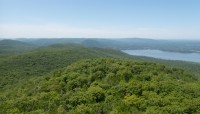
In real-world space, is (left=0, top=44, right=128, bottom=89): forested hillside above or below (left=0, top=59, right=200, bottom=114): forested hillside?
below

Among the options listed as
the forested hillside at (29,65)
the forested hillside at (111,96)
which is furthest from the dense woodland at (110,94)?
the forested hillside at (29,65)

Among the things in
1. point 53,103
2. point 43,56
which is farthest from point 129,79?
point 43,56

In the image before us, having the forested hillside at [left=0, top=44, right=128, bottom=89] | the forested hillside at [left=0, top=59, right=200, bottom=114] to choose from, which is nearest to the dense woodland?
the forested hillside at [left=0, top=59, right=200, bottom=114]

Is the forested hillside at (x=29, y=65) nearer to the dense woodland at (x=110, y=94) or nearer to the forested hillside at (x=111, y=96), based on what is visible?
the dense woodland at (x=110, y=94)

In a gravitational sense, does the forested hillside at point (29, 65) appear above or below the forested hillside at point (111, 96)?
below

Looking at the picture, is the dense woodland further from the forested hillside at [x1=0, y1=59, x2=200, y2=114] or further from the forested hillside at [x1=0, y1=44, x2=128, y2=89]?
the forested hillside at [x1=0, y1=44, x2=128, y2=89]

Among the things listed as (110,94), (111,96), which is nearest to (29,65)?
(110,94)

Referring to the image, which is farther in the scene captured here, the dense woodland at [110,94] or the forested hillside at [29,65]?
the forested hillside at [29,65]

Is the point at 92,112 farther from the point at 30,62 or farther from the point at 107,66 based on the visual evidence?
the point at 30,62

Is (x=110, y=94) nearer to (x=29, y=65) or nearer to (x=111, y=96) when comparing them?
(x=111, y=96)
